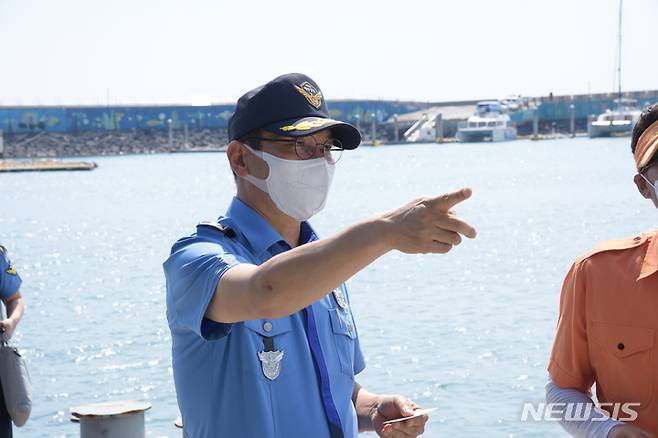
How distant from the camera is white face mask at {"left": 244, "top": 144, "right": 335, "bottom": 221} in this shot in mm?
2537

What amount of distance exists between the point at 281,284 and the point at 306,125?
0.56 meters

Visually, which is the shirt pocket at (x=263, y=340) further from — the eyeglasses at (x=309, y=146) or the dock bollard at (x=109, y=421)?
the dock bollard at (x=109, y=421)

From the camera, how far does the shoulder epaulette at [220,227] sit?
245cm

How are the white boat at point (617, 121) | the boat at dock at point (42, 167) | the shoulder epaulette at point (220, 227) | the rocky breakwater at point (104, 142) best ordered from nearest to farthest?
the shoulder epaulette at point (220, 227) < the boat at dock at point (42, 167) < the white boat at point (617, 121) < the rocky breakwater at point (104, 142)

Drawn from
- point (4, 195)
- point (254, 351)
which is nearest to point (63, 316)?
point (254, 351)

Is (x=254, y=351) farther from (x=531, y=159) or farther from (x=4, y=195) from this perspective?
(x=531, y=159)

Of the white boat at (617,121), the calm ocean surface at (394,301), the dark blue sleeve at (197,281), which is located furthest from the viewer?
the white boat at (617,121)

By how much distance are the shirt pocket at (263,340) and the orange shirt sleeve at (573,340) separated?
74 cm

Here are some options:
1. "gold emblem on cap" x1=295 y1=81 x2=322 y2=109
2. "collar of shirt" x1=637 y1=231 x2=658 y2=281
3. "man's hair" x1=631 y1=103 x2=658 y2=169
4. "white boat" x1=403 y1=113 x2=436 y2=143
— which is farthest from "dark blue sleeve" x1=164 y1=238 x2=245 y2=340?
"white boat" x1=403 y1=113 x2=436 y2=143

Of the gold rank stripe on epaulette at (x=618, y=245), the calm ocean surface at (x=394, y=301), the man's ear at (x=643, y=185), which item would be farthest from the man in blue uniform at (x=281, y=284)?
the calm ocean surface at (x=394, y=301)

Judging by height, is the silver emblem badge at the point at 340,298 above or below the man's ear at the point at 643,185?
below

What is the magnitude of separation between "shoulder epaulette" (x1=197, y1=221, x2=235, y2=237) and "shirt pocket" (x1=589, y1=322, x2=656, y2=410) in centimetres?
93

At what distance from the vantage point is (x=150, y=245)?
26.5 meters

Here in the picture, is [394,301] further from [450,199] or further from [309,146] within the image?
[450,199]
